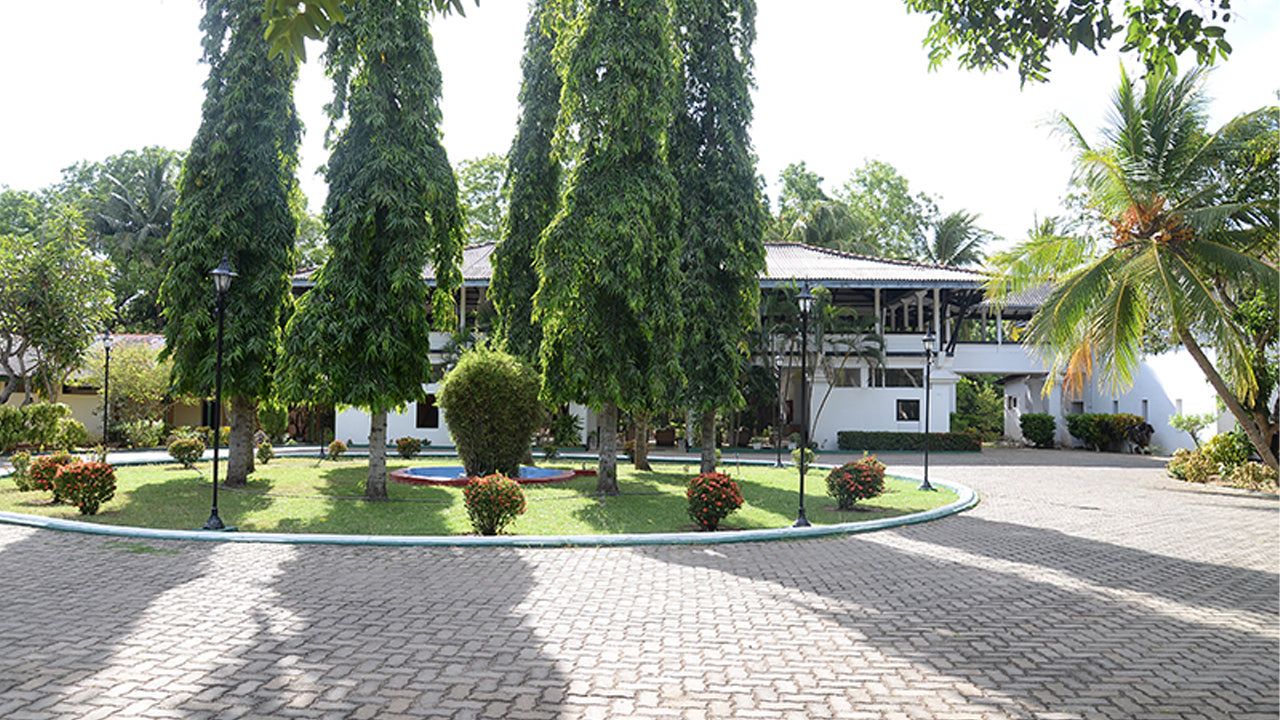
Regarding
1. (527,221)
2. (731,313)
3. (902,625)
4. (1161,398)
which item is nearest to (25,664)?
(902,625)

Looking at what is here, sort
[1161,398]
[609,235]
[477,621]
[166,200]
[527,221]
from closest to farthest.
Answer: [477,621]
[609,235]
[527,221]
[1161,398]
[166,200]

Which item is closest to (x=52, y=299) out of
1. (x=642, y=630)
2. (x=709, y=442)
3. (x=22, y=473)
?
(x=22, y=473)

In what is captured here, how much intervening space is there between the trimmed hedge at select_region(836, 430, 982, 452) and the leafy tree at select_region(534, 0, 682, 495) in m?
18.4

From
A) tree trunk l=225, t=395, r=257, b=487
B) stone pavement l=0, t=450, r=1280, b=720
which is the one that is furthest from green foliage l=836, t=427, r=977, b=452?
tree trunk l=225, t=395, r=257, b=487

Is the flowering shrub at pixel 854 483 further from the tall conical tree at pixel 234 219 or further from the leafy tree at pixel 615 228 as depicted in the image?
the tall conical tree at pixel 234 219

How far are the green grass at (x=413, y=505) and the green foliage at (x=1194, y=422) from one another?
45.3 feet

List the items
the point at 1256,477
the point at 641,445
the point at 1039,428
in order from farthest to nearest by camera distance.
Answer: the point at 1039,428 < the point at 641,445 < the point at 1256,477

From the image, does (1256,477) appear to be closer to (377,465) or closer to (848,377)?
(848,377)

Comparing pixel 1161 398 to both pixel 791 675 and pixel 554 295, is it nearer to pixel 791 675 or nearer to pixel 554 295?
pixel 554 295

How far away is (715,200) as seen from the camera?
56.9 ft

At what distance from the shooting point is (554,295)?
48.1ft

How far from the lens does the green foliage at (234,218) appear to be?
16.2 meters

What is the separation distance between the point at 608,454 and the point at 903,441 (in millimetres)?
19074

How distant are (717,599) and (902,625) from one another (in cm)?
175
